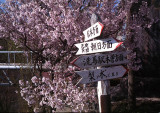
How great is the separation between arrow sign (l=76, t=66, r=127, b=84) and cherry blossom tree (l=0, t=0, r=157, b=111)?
4.50 feet

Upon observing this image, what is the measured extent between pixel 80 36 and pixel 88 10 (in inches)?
63.9

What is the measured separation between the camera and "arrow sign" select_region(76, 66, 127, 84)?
144 inches

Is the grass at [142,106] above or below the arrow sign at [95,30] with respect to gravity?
below

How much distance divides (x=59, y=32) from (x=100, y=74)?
2.29 m

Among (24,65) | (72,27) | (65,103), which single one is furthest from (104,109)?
(24,65)

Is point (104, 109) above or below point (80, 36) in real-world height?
below

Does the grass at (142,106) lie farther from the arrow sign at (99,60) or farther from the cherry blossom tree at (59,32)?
the arrow sign at (99,60)

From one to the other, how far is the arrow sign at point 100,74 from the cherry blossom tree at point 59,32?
1371 millimetres

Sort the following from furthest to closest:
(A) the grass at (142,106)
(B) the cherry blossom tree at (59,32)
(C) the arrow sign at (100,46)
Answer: (A) the grass at (142,106)
(B) the cherry blossom tree at (59,32)
(C) the arrow sign at (100,46)

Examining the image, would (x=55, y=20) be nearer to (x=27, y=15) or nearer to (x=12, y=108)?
(x=27, y=15)

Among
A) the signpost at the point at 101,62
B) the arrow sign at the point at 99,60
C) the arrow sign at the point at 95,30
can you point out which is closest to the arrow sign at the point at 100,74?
the signpost at the point at 101,62

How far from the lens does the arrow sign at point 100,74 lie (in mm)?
3650

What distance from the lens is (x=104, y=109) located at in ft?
13.0

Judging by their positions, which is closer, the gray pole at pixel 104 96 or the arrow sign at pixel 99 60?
the arrow sign at pixel 99 60
